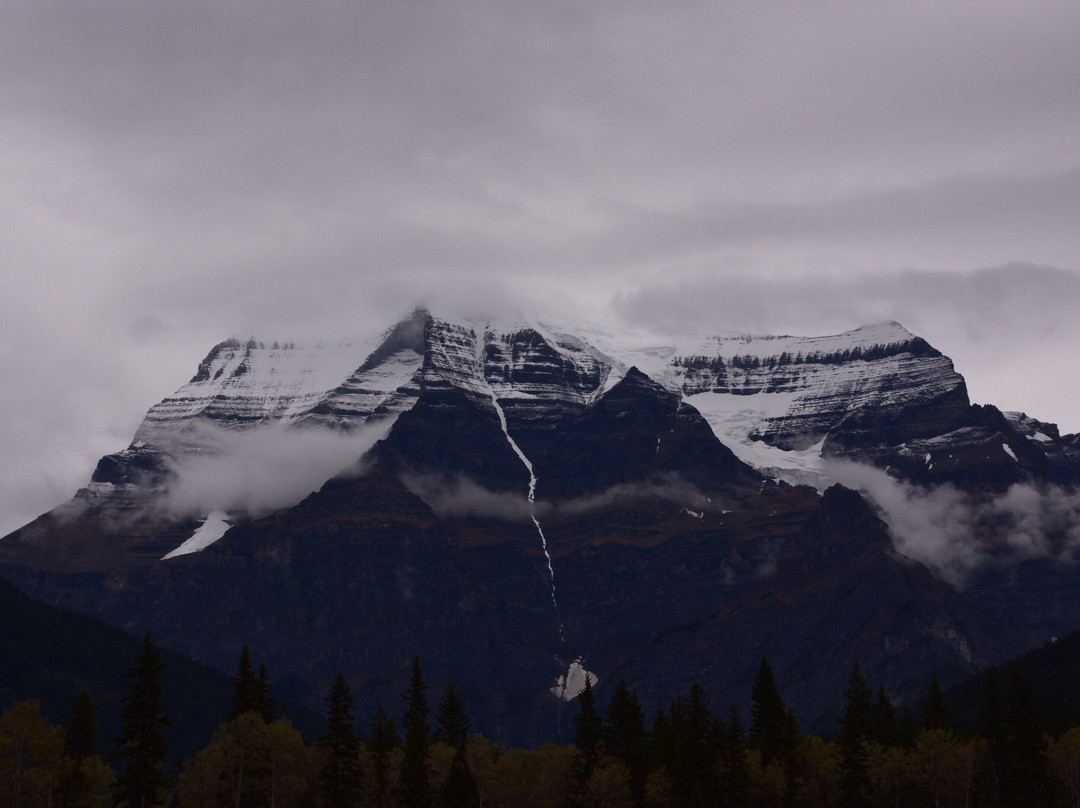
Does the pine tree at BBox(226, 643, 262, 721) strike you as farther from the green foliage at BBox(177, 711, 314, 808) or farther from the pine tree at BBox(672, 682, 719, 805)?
the pine tree at BBox(672, 682, 719, 805)

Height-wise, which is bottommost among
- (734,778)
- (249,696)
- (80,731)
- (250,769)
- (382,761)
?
(734,778)

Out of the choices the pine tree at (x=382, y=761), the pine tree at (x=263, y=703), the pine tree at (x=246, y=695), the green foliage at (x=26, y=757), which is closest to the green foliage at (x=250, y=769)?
the pine tree at (x=263, y=703)

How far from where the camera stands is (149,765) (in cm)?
15075

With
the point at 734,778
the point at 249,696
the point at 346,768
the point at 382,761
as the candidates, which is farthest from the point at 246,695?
the point at 734,778

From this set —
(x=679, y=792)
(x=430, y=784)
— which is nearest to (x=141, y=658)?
(x=430, y=784)

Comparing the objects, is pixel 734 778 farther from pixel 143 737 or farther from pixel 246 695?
pixel 143 737

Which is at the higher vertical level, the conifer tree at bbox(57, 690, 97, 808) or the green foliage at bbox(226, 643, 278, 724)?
the green foliage at bbox(226, 643, 278, 724)

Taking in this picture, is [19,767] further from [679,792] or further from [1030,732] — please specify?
[1030,732]

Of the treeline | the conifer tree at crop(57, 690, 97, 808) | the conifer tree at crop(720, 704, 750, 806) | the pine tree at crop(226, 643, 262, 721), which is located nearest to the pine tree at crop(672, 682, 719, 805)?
the treeline

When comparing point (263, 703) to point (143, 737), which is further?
point (263, 703)

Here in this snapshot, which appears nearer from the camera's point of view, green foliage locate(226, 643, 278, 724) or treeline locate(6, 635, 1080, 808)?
treeline locate(6, 635, 1080, 808)

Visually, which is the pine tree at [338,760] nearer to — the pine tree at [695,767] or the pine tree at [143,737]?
the pine tree at [143,737]

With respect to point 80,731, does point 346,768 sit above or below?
below

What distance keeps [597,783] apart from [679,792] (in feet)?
30.8
